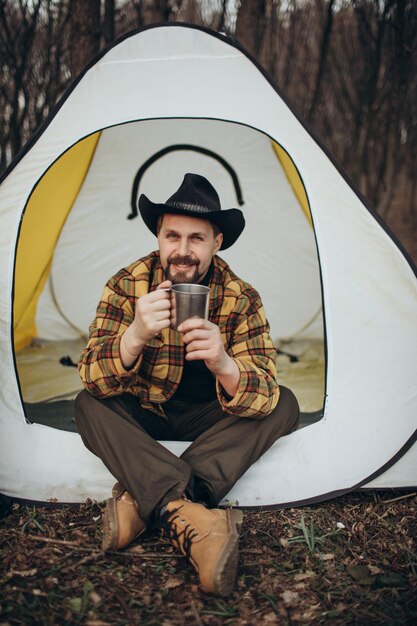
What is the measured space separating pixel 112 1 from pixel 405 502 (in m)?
4.10

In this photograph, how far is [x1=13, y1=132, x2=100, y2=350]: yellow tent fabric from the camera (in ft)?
10.2

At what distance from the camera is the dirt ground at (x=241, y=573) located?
5.49ft

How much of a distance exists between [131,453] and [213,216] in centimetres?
86

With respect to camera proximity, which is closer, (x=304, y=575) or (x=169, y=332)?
(x=304, y=575)

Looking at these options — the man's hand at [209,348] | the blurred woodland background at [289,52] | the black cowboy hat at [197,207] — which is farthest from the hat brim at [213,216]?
the blurred woodland background at [289,52]

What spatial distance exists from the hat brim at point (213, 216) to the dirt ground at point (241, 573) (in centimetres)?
104

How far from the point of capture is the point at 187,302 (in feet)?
5.73

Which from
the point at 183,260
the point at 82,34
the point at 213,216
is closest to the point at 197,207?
the point at 213,216

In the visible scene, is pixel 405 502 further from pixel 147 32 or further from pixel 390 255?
pixel 147 32

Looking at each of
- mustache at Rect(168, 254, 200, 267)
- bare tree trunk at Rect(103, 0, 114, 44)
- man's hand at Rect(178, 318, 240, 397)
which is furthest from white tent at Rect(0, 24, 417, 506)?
bare tree trunk at Rect(103, 0, 114, 44)

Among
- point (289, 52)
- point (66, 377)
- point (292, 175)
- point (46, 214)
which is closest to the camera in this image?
point (46, 214)

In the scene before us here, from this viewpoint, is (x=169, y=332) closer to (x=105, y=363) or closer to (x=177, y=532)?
(x=105, y=363)

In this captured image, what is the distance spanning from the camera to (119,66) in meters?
2.64

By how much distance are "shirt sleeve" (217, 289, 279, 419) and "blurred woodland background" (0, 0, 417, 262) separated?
2.58 meters
